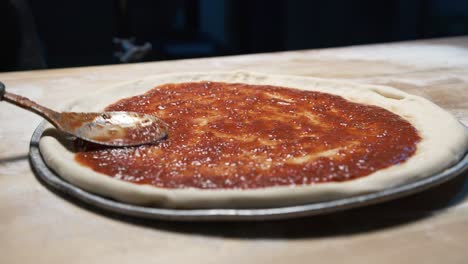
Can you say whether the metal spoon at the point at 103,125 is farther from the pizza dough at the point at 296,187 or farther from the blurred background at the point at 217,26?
the blurred background at the point at 217,26

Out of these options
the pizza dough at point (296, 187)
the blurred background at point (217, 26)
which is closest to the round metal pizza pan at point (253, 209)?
the pizza dough at point (296, 187)

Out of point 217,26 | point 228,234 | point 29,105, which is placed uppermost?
point 29,105

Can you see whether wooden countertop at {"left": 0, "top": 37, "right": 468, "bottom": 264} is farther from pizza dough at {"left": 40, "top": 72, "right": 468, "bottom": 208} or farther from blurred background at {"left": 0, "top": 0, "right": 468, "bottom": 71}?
blurred background at {"left": 0, "top": 0, "right": 468, "bottom": 71}

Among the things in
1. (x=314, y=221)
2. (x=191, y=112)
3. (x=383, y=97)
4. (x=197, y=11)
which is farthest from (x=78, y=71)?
(x=197, y=11)

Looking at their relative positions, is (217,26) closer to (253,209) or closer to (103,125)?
(103,125)

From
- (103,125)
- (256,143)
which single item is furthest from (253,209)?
(103,125)
